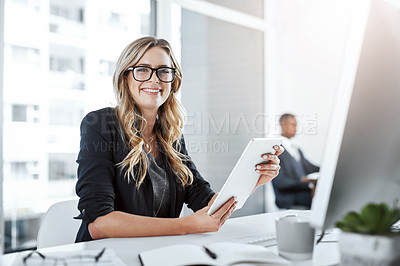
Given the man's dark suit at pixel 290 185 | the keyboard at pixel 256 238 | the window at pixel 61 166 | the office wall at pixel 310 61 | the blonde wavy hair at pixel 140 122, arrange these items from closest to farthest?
1. the keyboard at pixel 256 238
2. the blonde wavy hair at pixel 140 122
3. the window at pixel 61 166
4. the man's dark suit at pixel 290 185
5. the office wall at pixel 310 61

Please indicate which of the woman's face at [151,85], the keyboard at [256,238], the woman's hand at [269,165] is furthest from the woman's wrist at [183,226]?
the woman's face at [151,85]

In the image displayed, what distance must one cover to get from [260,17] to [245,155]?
3289mm

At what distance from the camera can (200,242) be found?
0.98 m

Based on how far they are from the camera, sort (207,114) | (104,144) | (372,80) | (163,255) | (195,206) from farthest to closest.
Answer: (207,114), (195,206), (104,144), (163,255), (372,80)

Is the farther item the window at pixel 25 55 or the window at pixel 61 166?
the window at pixel 61 166

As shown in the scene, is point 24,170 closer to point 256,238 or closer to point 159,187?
point 159,187

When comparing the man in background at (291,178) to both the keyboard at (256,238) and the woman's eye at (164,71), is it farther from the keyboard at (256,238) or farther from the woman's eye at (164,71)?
the keyboard at (256,238)

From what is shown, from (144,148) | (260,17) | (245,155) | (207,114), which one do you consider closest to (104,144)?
(144,148)

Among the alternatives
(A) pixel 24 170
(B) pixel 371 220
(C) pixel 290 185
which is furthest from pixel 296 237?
(C) pixel 290 185

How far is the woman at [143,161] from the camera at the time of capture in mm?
1131

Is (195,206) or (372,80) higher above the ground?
(372,80)

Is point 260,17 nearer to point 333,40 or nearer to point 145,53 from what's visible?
point 333,40

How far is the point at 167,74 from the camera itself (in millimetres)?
1588

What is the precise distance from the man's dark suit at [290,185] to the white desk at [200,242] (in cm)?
259
